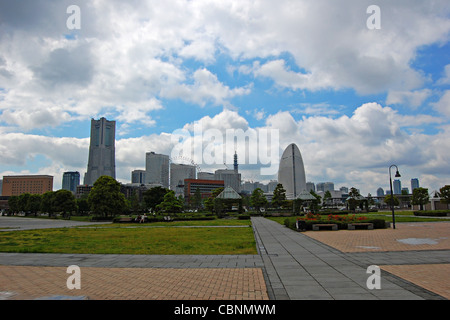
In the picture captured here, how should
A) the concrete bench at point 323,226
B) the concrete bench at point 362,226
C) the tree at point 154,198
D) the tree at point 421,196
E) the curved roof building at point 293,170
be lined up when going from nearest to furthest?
the concrete bench at point 362,226
the concrete bench at point 323,226
the tree at point 421,196
the tree at point 154,198
the curved roof building at point 293,170

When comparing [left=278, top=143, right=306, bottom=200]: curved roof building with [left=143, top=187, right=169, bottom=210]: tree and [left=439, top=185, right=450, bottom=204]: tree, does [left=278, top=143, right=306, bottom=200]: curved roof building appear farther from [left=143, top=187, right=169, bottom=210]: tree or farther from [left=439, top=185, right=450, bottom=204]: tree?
[left=439, top=185, right=450, bottom=204]: tree

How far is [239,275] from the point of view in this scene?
9.12 metres

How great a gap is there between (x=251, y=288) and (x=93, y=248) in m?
10.7

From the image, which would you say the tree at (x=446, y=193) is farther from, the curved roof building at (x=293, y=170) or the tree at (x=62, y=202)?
the curved roof building at (x=293, y=170)

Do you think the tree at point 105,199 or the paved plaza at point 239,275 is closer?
the paved plaza at point 239,275

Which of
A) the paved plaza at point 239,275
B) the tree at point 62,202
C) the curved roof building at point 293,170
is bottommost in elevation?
the paved plaza at point 239,275

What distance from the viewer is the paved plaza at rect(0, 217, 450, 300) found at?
711 centimetres

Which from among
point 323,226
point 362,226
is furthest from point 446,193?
point 323,226

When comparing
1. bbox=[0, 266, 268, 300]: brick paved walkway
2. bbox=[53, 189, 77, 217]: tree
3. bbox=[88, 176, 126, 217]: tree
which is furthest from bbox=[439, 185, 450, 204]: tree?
bbox=[53, 189, 77, 217]: tree

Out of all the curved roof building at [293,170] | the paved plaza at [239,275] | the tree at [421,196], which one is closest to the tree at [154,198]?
the tree at [421,196]

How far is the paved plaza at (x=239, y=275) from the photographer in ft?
23.3
